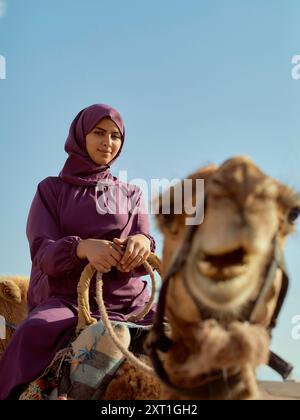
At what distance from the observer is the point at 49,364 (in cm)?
291

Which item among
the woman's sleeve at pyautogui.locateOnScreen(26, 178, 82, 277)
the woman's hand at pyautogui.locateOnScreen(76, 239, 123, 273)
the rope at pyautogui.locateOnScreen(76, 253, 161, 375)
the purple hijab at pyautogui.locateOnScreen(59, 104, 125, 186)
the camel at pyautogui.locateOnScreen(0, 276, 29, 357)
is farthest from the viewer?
the camel at pyautogui.locateOnScreen(0, 276, 29, 357)

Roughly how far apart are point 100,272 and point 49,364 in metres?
0.47

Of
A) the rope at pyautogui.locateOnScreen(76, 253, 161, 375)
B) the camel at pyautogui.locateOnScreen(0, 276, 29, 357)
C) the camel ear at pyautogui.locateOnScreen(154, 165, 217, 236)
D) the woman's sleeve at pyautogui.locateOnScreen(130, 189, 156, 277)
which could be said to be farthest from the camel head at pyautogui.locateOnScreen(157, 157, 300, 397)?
the camel at pyautogui.locateOnScreen(0, 276, 29, 357)

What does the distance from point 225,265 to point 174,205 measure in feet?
1.33

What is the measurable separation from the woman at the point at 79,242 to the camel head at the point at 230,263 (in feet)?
3.93

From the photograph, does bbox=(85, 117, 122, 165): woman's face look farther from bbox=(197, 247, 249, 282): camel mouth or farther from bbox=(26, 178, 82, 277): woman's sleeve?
bbox=(197, 247, 249, 282): camel mouth

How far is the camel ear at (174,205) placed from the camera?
6.49ft

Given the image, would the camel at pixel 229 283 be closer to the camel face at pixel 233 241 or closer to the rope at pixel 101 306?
the camel face at pixel 233 241

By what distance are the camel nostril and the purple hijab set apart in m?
2.01

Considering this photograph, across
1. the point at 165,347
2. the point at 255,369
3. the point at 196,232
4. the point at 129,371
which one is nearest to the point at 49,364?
the point at 129,371

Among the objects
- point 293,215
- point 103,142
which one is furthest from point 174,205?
point 103,142

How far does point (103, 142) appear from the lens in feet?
12.1

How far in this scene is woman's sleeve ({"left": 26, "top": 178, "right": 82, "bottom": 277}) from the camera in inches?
122
